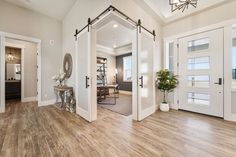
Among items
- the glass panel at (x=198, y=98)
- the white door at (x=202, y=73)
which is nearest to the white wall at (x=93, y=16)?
the white door at (x=202, y=73)

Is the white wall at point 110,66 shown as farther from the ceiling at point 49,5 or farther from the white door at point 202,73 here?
the white door at point 202,73

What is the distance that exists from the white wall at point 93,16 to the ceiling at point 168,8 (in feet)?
0.79

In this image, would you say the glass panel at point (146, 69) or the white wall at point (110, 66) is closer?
the glass panel at point (146, 69)

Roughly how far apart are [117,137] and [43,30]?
4.64 metres

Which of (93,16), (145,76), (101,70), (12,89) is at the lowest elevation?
(12,89)

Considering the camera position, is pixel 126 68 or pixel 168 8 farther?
pixel 126 68

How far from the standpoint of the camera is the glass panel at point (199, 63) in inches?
132

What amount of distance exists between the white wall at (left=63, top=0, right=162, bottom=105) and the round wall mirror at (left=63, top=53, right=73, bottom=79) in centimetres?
19

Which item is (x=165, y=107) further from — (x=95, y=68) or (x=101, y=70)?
(x=101, y=70)

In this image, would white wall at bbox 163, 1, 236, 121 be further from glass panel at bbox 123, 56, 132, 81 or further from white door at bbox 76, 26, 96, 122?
glass panel at bbox 123, 56, 132, 81

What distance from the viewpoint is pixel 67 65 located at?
4.34 meters

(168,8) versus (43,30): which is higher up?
(168,8)

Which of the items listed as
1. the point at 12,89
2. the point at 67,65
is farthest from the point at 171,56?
the point at 12,89

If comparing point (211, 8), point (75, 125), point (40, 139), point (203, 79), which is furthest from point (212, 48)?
point (40, 139)
